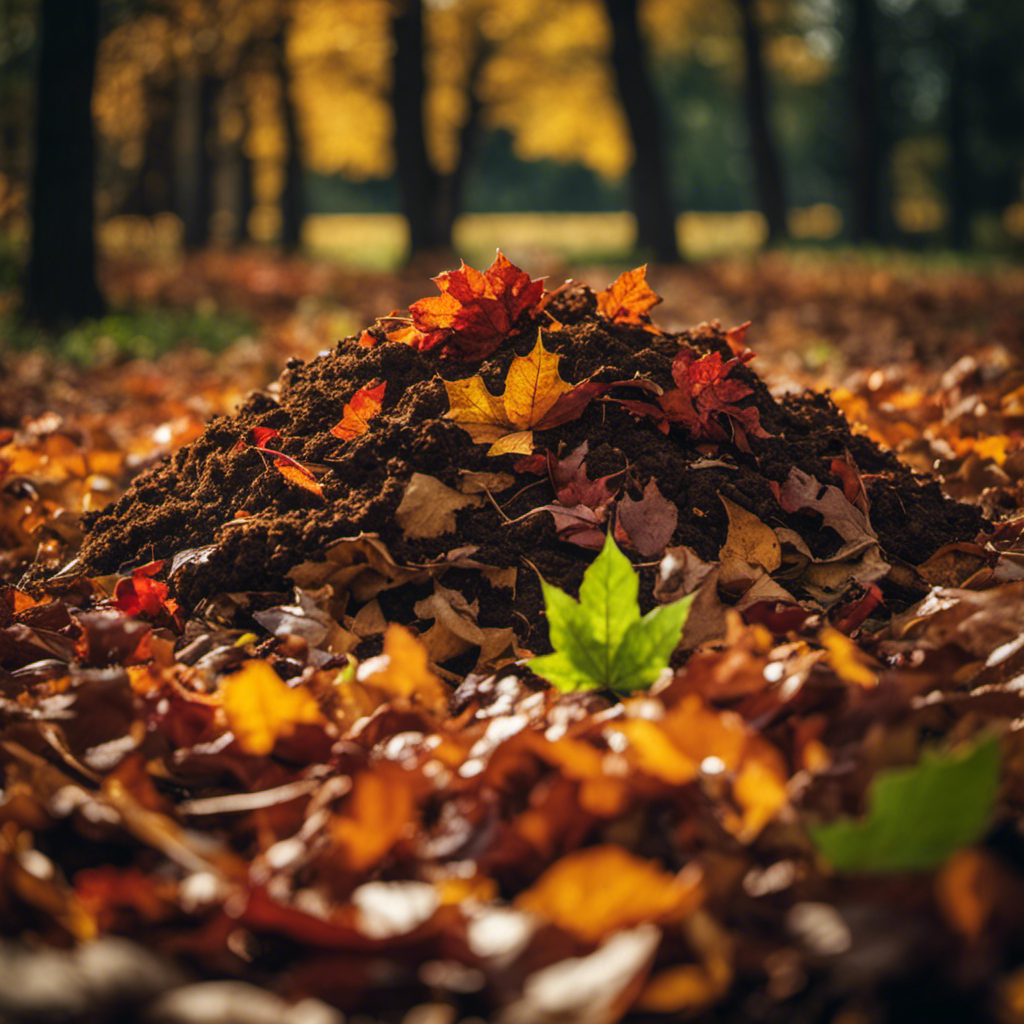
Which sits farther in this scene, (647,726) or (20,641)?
(20,641)

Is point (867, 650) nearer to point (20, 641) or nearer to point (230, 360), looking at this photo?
point (20, 641)

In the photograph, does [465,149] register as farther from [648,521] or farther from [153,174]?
[648,521]

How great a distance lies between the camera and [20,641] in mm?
1711

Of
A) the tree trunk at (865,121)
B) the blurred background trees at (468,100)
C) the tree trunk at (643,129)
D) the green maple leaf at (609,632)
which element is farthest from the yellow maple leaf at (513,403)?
the tree trunk at (865,121)

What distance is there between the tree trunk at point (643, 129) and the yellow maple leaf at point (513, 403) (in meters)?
13.2

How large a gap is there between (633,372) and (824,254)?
582 inches

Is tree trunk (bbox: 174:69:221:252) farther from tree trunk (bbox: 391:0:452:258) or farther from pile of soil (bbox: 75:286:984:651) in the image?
pile of soil (bbox: 75:286:984:651)

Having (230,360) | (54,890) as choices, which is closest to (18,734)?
(54,890)

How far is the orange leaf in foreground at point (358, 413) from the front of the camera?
6.69 feet

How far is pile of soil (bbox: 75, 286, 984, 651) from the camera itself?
1841mm

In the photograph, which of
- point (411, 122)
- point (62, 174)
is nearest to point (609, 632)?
point (62, 174)

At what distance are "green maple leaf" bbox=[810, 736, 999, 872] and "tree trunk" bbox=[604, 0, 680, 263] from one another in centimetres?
1428

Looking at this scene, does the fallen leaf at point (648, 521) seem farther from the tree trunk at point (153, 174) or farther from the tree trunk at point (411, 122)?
the tree trunk at point (153, 174)

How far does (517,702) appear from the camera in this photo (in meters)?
1.50
